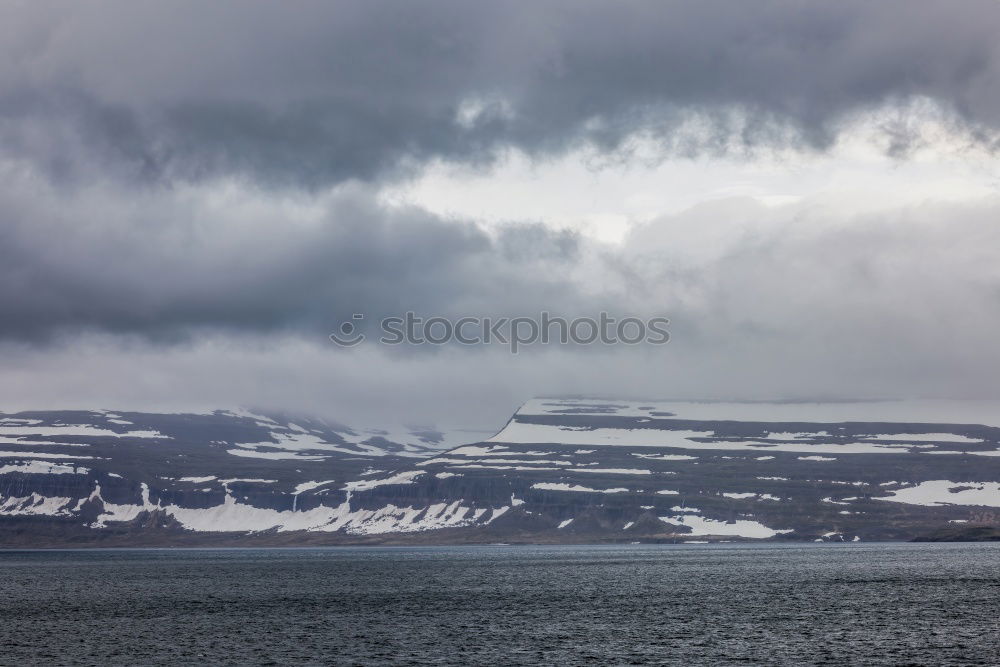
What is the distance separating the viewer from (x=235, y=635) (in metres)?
138

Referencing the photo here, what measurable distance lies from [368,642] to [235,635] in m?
19.1

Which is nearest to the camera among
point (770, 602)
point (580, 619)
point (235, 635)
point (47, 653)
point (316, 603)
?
point (47, 653)

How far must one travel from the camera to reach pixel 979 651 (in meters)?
110

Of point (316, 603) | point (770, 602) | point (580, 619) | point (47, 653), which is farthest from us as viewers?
point (316, 603)

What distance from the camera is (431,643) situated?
12688 centimetres

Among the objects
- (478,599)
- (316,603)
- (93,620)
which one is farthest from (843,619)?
(93,620)

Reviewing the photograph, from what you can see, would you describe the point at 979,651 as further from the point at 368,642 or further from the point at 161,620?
the point at 161,620

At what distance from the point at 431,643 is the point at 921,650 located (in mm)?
48423

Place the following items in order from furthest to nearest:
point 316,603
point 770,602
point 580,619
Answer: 1. point 316,603
2. point 770,602
3. point 580,619

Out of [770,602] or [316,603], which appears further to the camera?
[316,603]

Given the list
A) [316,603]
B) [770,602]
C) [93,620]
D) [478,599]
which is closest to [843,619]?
[770,602]

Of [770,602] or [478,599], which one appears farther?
[478,599]

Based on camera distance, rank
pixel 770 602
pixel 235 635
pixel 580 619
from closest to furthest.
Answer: pixel 235 635 → pixel 580 619 → pixel 770 602

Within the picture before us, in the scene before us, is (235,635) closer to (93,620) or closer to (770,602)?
(93,620)
